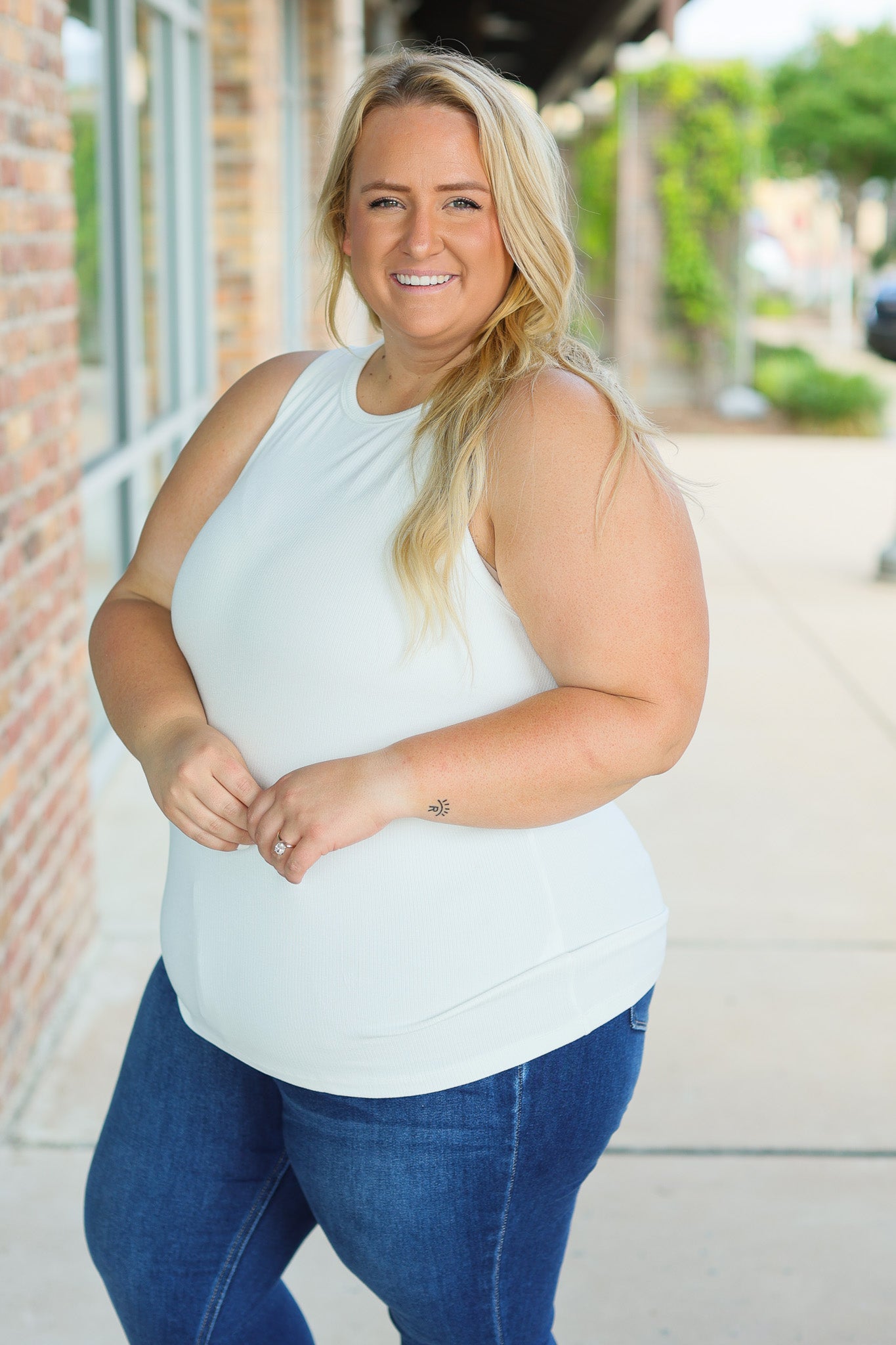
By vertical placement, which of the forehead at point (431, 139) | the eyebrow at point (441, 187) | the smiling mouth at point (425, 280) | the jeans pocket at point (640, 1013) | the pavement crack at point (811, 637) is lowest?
the pavement crack at point (811, 637)

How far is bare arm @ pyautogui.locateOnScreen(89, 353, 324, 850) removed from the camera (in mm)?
1421

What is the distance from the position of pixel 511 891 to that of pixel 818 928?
2488mm

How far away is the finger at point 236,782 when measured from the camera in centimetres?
141

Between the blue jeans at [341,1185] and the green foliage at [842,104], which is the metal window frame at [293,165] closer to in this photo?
the blue jeans at [341,1185]

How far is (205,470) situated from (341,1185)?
0.80 m

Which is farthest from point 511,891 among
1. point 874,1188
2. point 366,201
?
point 874,1188

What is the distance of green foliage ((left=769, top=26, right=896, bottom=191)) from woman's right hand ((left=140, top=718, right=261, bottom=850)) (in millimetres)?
29936

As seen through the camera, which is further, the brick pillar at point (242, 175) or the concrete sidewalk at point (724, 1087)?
the brick pillar at point (242, 175)

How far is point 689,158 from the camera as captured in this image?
49.9ft

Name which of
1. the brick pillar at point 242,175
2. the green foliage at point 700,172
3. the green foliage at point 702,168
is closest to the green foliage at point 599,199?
the green foliage at point 700,172

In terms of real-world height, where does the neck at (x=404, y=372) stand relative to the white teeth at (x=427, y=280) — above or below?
below

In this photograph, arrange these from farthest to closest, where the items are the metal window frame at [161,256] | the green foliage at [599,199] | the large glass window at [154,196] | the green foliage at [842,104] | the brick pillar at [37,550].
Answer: the green foliage at [842,104]
the green foliage at [599,199]
the large glass window at [154,196]
the metal window frame at [161,256]
the brick pillar at [37,550]

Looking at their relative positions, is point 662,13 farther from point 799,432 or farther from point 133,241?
point 799,432

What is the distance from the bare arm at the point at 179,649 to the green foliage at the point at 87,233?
127 inches
